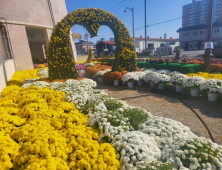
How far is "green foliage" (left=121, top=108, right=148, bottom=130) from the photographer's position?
11.3 ft

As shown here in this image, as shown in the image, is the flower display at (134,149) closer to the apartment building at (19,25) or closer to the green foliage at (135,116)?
the green foliage at (135,116)

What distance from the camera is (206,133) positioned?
421cm

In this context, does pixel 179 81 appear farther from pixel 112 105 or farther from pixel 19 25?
pixel 19 25

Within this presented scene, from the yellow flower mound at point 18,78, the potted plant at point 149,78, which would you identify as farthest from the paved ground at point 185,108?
the yellow flower mound at point 18,78

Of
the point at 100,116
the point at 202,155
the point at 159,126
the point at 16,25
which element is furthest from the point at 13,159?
the point at 16,25

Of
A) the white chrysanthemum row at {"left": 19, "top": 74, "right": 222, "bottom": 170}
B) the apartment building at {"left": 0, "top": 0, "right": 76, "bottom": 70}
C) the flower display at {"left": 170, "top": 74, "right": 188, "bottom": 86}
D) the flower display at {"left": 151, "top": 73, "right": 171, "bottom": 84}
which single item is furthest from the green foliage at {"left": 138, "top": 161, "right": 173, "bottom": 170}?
the apartment building at {"left": 0, "top": 0, "right": 76, "bottom": 70}

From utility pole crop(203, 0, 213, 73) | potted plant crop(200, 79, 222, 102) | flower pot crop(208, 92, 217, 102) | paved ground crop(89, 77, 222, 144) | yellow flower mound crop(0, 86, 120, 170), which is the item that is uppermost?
utility pole crop(203, 0, 213, 73)

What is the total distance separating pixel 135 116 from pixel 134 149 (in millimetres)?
1338

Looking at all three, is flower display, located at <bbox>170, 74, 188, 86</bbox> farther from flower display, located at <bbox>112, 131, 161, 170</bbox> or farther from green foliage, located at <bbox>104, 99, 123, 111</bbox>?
flower display, located at <bbox>112, 131, 161, 170</bbox>

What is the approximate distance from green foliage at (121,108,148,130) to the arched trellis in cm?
659

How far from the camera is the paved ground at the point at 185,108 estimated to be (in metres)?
4.48

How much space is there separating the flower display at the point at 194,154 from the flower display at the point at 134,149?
0.24 m

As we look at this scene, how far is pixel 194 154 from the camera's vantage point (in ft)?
7.53

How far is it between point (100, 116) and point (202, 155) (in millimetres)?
1756
